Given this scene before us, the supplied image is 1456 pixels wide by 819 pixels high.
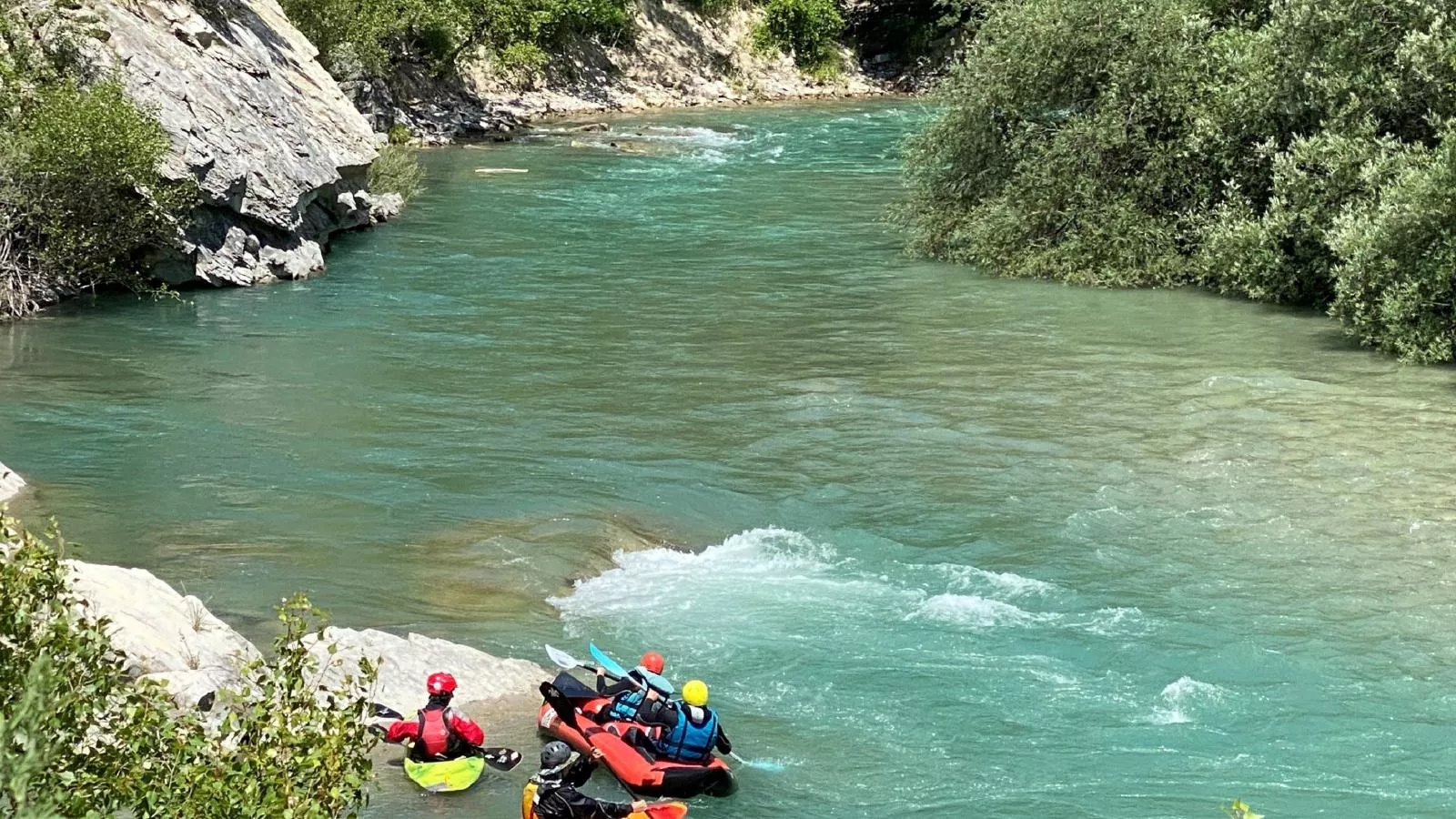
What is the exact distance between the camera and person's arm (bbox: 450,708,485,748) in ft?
40.3

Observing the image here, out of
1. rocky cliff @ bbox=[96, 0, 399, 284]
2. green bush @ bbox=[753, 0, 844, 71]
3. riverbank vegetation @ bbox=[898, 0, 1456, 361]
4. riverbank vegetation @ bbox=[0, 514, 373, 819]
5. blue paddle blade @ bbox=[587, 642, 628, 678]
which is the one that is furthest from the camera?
green bush @ bbox=[753, 0, 844, 71]

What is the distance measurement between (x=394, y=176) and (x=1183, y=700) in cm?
3052

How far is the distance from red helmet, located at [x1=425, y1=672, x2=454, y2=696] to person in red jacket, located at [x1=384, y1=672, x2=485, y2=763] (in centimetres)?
16

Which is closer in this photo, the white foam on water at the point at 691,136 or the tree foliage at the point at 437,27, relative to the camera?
the tree foliage at the point at 437,27

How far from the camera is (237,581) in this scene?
15398mm

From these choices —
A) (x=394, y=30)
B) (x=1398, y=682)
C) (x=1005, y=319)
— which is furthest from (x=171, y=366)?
(x=394, y=30)

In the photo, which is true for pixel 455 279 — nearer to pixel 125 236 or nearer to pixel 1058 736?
pixel 125 236

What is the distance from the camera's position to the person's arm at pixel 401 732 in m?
12.4

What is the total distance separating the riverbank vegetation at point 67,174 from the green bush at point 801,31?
46762 mm

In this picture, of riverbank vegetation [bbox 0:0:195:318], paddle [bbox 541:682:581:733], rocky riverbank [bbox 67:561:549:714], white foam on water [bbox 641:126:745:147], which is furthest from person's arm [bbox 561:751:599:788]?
white foam on water [bbox 641:126:745:147]

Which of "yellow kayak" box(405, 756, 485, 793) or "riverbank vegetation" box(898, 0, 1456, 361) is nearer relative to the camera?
"yellow kayak" box(405, 756, 485, 793)

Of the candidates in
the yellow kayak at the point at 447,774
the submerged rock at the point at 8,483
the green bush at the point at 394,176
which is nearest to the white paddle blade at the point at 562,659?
the yellow kayak at the point at 447,774

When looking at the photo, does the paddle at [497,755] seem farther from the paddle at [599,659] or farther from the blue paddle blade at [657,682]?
the blue paddle blade at [657,682]

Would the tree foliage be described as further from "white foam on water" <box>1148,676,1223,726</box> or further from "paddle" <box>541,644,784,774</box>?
"white foam on water" <box>1148,676,1223,726</box>
